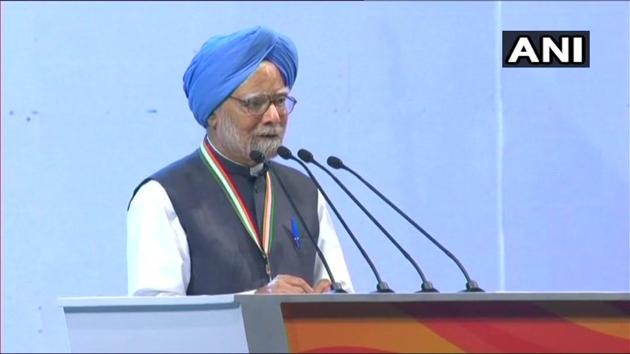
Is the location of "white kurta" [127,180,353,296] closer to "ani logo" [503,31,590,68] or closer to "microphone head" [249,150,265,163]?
"microphone head" [249,150,265,163]

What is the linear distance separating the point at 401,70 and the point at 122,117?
0.85m

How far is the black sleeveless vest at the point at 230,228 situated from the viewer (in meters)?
2.97

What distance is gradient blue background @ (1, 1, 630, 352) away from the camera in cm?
408

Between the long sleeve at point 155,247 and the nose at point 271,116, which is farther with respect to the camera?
the nose at point 271,116

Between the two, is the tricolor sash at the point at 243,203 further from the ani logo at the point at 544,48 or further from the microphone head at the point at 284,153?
the ani logo at the point at 544,48

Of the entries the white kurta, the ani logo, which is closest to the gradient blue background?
the ani logo

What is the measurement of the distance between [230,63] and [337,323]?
3.51 feet

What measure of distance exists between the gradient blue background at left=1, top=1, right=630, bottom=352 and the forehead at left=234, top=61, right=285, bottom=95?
3.33 feet

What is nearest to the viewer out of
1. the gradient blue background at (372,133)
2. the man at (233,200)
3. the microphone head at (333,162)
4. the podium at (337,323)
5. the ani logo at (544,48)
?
the podium at (337,323)

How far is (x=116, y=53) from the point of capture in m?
4.13

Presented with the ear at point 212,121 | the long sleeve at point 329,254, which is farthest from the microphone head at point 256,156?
the long sleeve at point 329,254

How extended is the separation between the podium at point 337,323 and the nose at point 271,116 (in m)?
1.01

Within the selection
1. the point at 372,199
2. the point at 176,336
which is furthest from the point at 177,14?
the point at 176,336

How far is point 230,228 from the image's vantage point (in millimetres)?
3033
